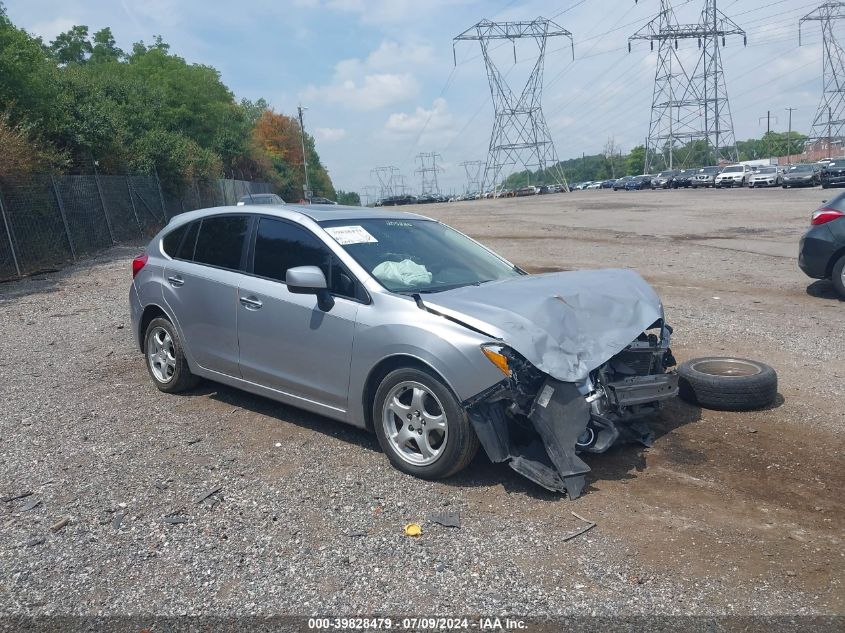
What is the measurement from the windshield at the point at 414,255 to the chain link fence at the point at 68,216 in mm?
12362

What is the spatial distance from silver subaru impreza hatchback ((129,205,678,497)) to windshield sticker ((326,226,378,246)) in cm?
2

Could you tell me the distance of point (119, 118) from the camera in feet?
90.6

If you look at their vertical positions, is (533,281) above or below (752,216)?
above

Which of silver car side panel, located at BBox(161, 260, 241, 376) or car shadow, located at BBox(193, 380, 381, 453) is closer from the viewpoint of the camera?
car shadow, located at BBox(193, 380, 381, 453)

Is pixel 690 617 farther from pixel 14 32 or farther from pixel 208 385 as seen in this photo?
pixel 14 32

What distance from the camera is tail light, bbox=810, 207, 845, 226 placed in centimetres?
1016

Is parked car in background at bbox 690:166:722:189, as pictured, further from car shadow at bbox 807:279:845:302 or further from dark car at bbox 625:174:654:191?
car shadow at bbox 807:279:845:302

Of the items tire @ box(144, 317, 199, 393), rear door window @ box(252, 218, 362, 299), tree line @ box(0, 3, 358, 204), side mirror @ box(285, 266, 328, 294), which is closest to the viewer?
side mirror @ box(285, 266, 328, 294)

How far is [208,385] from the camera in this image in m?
6.89

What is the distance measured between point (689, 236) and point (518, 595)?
59.8 ft

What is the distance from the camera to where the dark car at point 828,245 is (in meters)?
10.1

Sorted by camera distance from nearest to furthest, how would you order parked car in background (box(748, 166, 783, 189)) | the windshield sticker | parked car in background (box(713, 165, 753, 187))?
the windshield sticker, parked car in background (box(748, 166, 783, 189)), parked car in background (box(713, 165, 753, 187))

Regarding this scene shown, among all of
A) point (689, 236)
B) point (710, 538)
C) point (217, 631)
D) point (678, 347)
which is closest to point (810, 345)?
point (678, 347)

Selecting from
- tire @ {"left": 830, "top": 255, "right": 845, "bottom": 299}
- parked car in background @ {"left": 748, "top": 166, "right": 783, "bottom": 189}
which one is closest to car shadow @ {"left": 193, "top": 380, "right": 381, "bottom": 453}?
Answer: tire @ {"left": 830, "top": 255, "right": 845, "bottom": 299}
